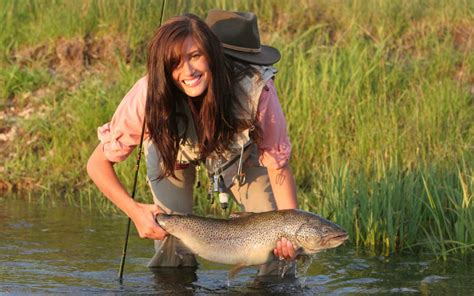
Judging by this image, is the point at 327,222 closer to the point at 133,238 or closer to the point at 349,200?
the point at 349,200

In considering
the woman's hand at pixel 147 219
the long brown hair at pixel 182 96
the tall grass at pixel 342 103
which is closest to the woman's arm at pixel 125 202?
the woman's hand at pixel 147 219

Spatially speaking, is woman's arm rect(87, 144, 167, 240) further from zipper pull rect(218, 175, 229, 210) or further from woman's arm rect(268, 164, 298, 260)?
woman's arm rect(268, 164, 298, 260)

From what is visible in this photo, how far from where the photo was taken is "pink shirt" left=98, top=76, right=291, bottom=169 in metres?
5.24

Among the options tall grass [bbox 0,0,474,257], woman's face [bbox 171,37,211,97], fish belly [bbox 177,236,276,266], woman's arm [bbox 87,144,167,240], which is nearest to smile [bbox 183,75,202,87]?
woman's face [bbox 171,37,211,97]

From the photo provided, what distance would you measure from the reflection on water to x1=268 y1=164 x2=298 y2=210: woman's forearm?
0.50m

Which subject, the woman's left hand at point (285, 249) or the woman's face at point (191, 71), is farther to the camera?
the woman's left hand at point (285, 249)

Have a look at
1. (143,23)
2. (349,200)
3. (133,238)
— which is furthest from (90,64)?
(349,200)

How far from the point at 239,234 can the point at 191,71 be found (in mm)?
793

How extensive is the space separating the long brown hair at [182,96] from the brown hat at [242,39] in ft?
0.32

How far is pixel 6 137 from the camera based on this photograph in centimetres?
912

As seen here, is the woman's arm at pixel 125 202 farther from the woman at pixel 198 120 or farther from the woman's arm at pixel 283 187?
the woman's arm at pixel 283 187

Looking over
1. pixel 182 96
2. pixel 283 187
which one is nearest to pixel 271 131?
pixel 283 187

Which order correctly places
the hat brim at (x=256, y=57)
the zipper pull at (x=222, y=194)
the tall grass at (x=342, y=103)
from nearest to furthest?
1. the hat brim at (x=256, y=57)
2. the zipper pull at (x=222, y=194)
3. the tall grass at (x=342, y=103)

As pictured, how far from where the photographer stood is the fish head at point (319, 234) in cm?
510
